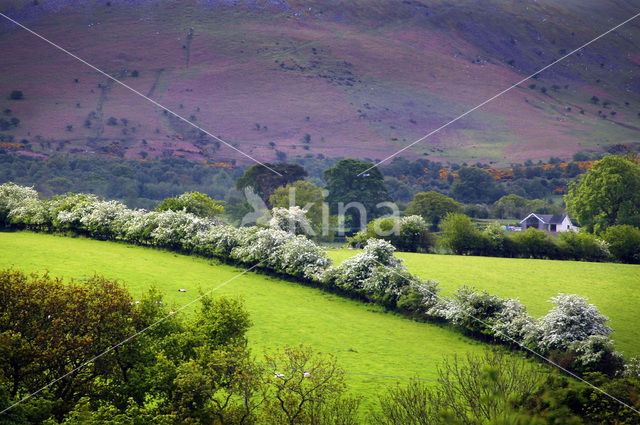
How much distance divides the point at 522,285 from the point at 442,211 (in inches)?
1530

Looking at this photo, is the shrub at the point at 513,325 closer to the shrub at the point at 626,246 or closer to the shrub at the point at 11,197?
the shrub at the point at 626,246

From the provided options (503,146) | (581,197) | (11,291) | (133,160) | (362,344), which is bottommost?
(362,344)

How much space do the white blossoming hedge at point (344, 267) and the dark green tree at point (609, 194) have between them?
31.4 meters

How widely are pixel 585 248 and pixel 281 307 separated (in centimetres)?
2741

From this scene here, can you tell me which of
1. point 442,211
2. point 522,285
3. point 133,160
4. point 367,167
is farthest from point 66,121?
point 522,285

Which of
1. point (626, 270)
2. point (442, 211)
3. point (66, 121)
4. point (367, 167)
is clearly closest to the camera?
point (626, 270)

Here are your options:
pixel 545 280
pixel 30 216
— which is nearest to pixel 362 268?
pixel 545 280

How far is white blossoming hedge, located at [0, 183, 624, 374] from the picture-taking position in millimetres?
19438

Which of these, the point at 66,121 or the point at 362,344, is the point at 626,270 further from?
the point at 66,121

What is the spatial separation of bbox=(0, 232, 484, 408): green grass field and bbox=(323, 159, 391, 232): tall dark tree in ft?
140

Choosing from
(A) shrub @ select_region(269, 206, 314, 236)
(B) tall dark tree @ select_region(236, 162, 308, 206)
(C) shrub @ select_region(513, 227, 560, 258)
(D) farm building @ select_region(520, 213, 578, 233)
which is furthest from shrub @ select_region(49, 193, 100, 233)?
(D) farm building @ select_region(520, 213, 578, 233)

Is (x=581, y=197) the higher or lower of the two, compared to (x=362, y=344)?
higher

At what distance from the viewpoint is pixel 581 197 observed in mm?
55875

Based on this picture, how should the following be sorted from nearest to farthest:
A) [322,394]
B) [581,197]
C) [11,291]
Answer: [322,394] → [11,291] → [581,197]
